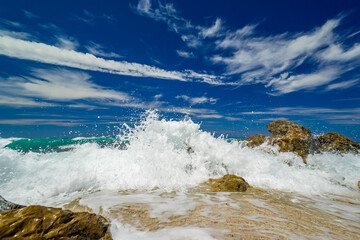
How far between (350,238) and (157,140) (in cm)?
646

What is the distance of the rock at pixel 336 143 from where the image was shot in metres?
10.5

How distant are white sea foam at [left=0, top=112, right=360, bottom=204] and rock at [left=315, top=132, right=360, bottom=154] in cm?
92

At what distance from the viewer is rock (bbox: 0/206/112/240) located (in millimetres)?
1722

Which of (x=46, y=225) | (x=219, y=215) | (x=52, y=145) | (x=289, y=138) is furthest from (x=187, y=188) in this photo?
(x=52, y=145)

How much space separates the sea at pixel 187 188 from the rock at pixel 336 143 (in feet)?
2.09

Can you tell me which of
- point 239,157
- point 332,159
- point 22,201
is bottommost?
point 22,201

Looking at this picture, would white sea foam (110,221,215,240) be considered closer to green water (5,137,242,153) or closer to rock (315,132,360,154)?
green water (5,137,242,153)

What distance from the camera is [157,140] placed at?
25.8 feet

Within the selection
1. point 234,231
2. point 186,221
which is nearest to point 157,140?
point 186,221

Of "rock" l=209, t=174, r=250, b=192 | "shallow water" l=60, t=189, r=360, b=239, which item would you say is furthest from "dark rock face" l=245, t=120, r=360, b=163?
"rock" l=209, t=174, r=250, b=192

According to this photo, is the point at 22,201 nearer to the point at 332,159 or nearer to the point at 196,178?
the point at 196,178

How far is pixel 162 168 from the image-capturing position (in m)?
Result: 6.32

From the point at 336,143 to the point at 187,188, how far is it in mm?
11191

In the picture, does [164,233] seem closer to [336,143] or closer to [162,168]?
[162,168]
